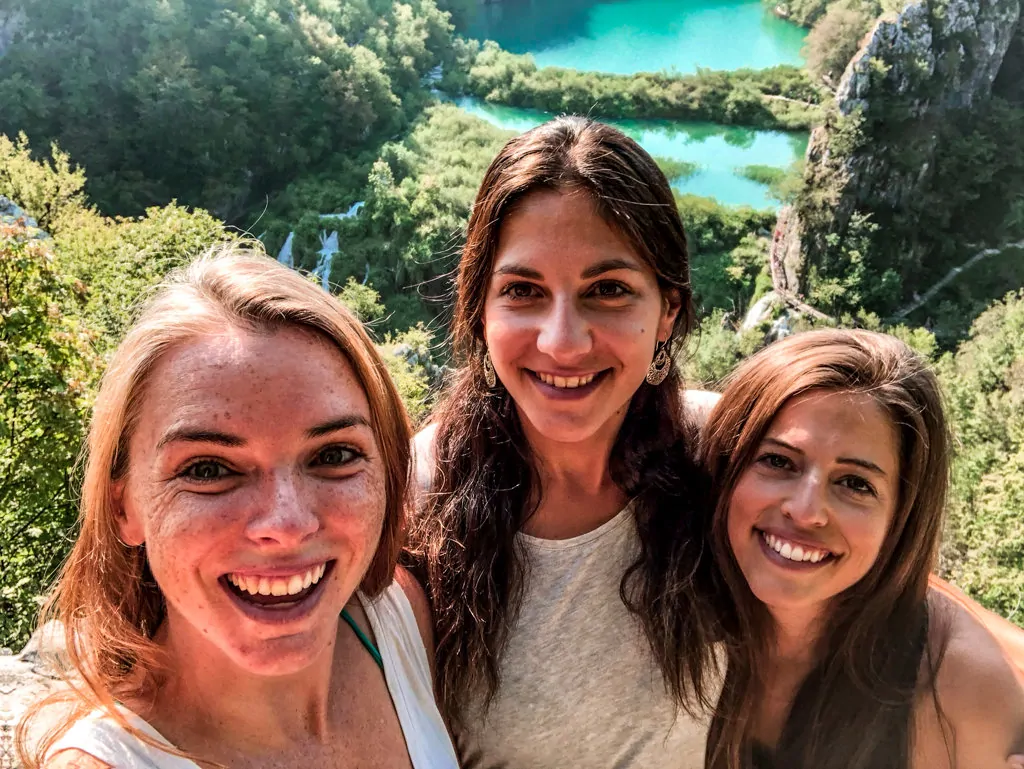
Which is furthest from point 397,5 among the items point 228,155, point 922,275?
point 922,275

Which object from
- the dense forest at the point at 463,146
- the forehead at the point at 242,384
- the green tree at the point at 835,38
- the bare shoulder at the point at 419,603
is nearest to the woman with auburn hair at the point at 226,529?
the forehead at the point at 242,384

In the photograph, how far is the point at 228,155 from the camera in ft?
142

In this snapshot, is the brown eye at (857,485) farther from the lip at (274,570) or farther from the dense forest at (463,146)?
the dense forest at (463,146)

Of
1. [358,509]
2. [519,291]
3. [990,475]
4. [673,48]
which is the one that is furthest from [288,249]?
[358,509]

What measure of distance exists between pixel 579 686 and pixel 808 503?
0.94 m

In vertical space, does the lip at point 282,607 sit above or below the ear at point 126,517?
below

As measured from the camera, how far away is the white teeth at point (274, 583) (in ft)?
5.27

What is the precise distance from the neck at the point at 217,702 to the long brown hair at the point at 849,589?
1.47 meters

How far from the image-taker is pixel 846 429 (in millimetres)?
2518

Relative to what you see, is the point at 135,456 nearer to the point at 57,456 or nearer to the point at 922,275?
the point at 57,456

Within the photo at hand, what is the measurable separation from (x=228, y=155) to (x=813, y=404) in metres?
45.9

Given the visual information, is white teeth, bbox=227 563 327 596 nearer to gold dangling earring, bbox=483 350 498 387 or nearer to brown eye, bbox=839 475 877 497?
gold dangling earring, bbox=483 350 498 387

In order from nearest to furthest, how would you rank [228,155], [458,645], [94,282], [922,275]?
[458,645]
[94,282]
[922,275]
[228,155]

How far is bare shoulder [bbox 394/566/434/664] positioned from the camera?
2.42m
